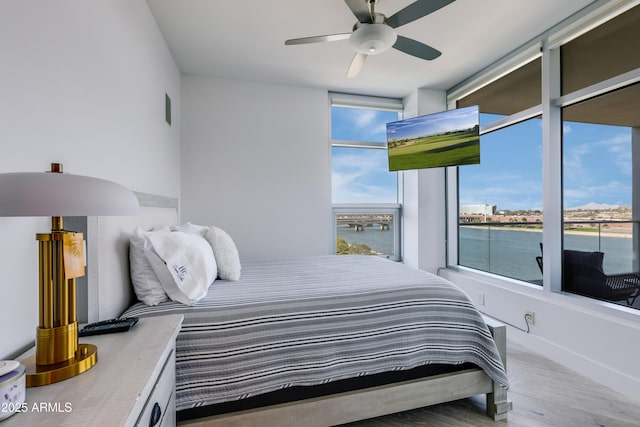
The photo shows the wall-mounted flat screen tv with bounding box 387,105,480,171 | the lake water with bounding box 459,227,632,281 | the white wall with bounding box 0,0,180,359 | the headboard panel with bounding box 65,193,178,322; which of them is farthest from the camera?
the wall-mounted flat screen tv with bounding box 387,105,480,171

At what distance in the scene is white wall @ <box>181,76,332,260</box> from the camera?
3250 mm

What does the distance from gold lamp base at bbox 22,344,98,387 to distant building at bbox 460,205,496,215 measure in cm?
368

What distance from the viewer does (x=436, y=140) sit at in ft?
10.5

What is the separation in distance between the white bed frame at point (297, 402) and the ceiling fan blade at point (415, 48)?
6.14 feet

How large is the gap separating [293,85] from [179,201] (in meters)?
1.91

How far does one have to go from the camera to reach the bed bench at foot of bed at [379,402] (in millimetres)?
1334

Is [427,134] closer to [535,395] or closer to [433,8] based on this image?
[433,8]

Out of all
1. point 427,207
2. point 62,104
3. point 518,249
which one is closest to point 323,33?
point 62,104

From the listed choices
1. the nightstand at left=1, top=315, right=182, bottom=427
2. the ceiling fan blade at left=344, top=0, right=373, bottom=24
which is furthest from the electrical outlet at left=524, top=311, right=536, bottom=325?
the nightstand at left=1, top=315, right=182, bottom=427

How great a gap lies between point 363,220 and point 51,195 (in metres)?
3.56

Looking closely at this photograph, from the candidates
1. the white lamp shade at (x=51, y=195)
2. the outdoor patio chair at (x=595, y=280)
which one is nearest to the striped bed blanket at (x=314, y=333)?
the white lamp shade at (x=51, y=195)

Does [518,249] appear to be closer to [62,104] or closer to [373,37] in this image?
[373,37]

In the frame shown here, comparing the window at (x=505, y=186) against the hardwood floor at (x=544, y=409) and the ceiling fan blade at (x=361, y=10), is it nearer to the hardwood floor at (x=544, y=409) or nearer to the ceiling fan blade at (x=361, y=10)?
the hardwood floor at (x=544, y=409)

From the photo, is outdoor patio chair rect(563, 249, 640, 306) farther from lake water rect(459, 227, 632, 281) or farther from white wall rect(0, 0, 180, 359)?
white wall rect(0, 0, 180, 359)
